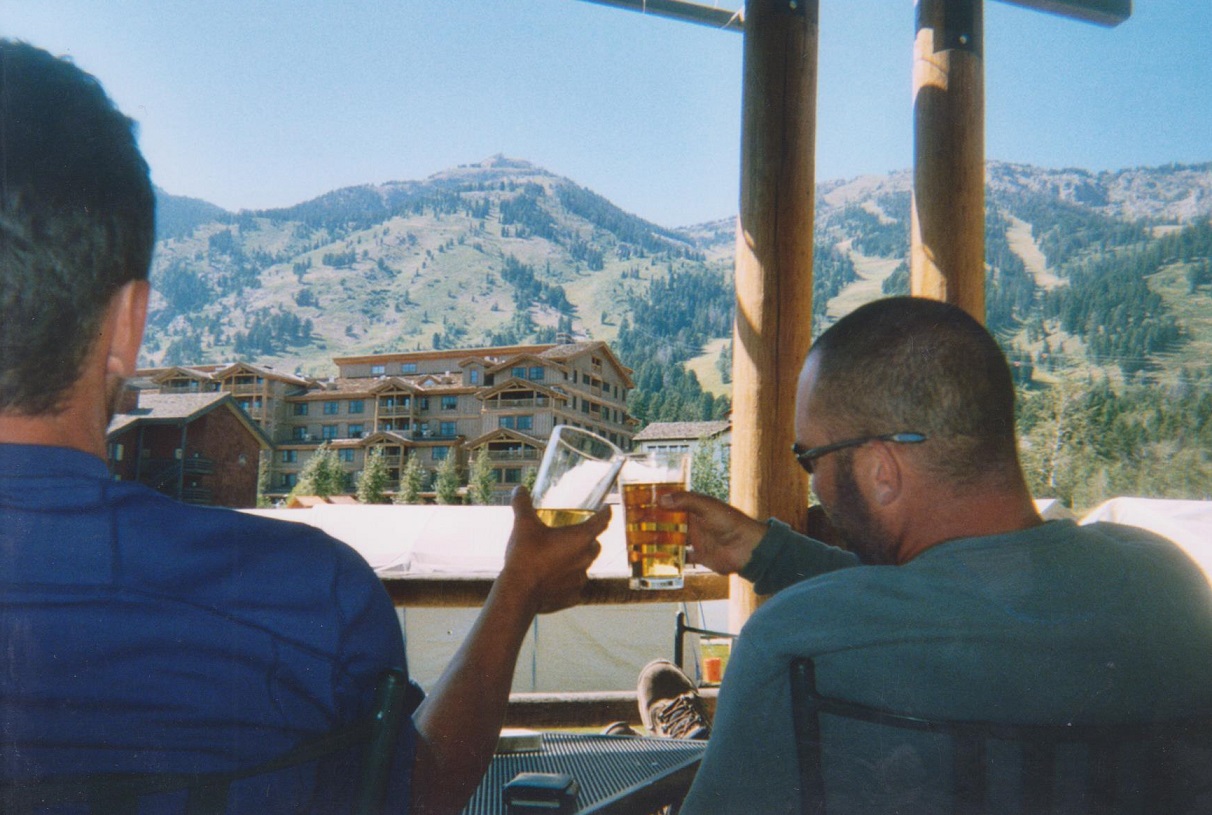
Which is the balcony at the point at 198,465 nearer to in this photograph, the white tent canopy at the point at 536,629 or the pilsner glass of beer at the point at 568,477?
the white tent canopy at the point at 536,629

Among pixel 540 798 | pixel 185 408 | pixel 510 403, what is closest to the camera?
pixel 540 798

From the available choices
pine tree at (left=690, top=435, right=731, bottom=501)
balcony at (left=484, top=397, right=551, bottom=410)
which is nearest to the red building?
balcony at (left=484, top=397, right=551, bottom=410)

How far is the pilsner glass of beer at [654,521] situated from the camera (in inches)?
53.7

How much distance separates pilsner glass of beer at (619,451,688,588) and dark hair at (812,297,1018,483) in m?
0.47

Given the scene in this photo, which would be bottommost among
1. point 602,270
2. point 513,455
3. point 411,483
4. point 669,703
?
point 411,483

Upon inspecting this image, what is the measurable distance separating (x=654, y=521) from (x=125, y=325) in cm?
96

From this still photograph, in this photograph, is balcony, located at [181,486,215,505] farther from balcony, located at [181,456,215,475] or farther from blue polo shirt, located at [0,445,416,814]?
blue polo shirt, located at [0,445,416,814]

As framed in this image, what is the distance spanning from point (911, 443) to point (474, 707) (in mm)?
523

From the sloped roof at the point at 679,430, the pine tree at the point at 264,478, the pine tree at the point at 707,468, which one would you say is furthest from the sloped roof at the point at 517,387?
the pine tree at the point at 264,478

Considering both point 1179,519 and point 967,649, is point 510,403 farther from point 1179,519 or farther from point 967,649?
point 967,649

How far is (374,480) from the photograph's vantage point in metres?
56.9

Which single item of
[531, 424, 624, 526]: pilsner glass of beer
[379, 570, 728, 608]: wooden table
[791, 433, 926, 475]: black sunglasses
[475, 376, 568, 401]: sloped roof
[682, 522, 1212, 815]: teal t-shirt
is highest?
[475, 376, 568, 401]: sloped roof

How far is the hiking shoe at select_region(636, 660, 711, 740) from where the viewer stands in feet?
6.79

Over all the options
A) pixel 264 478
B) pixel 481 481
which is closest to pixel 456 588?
pixel 481 481
